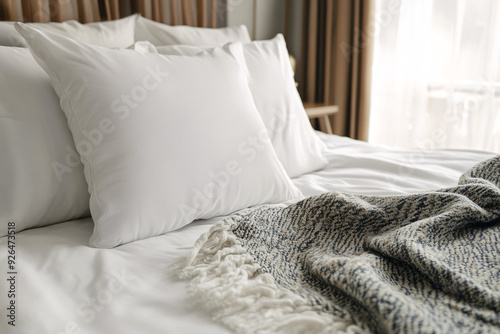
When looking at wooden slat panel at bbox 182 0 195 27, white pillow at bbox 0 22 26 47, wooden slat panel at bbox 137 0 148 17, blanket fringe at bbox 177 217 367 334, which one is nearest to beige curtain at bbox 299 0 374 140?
wooden slat panel at bbox 182 0 195 27

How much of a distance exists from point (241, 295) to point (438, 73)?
1.99 m

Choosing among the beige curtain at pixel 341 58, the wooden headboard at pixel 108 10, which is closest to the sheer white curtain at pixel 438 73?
the beige curtain at pixel 341 58

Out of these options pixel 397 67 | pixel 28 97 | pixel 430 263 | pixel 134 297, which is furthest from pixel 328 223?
pixel 397 67

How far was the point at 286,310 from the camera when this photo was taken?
0.69m

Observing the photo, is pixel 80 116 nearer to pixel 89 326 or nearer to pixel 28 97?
pixel 28 97

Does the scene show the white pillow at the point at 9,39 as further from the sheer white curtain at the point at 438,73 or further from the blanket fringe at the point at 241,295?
the sheer white curtain at the point at 438,73

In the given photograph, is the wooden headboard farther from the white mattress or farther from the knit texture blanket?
the knit texture blanket

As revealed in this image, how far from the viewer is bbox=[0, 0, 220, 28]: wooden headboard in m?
1.51

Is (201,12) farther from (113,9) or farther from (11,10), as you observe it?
(11,10)

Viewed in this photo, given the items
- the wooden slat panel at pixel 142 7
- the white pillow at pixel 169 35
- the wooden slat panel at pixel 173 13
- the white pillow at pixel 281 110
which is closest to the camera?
the white pillow at pixel 281 110

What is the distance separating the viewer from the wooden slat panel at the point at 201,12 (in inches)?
81.3

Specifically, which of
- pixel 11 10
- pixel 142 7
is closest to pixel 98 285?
pixel 11 10

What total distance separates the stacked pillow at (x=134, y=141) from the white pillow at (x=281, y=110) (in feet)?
0.84

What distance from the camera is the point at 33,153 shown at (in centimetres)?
100
